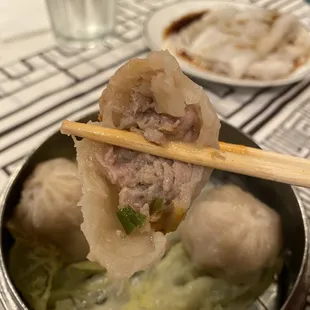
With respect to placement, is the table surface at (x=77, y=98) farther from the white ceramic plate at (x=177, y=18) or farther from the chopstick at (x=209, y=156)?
the chopstick at (x=209, y=156)

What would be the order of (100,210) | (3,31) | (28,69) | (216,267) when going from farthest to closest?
(3,31) → (28,69) → (216,267) → (100,210)

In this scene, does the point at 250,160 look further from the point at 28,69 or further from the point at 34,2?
the point at 34,2

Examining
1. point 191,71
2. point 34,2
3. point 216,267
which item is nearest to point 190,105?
point 216,267

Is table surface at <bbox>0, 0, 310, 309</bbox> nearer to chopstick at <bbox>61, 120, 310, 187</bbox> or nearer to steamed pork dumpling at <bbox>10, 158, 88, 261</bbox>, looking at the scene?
steamed pork dumpling at <bbox>10, 158, 88, 261</bbox>

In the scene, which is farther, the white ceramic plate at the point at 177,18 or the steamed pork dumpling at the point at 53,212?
the white ceramic plate at the point at 177,18

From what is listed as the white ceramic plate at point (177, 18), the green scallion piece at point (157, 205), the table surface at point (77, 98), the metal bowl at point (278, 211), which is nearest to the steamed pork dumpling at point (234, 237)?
the metal bowl at point (278, 211)

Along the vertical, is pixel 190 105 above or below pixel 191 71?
above
